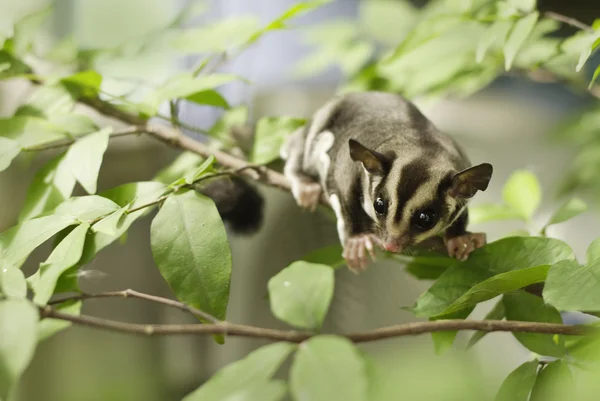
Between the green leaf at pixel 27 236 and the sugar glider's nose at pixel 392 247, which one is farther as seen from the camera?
the sugar glider's nose at pixel 392 247

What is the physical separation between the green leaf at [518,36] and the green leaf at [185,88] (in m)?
0.64

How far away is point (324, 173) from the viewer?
5.34ft

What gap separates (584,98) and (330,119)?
4.58ft

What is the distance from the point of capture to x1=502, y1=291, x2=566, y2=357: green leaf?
966 mm

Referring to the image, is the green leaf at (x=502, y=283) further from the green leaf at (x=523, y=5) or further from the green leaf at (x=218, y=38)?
the green leaf at (x=218, y=38)

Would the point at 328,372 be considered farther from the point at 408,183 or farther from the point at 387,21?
the point at 387,21

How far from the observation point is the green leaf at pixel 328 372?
1.93 feet

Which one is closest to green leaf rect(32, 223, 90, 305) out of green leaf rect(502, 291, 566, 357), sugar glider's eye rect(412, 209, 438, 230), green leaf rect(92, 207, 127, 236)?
green leaf rect(92, 207, 127, 236)

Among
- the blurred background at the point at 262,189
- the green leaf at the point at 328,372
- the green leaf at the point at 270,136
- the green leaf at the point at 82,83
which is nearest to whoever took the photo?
the green leaf at the point at 328,372

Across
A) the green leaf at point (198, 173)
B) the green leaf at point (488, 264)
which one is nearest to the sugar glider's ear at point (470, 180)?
the green leaf at point (488, 264)

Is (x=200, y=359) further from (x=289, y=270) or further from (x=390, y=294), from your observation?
(x=289, y=270)

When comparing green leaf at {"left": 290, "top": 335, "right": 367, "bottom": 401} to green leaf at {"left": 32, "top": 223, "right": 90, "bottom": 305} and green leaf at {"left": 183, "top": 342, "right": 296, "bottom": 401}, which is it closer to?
green leaf at {"left": 183, "top": 342, "right": 296, "bottom": 401}

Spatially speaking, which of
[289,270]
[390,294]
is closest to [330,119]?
[390,294]

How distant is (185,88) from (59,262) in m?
0.59
